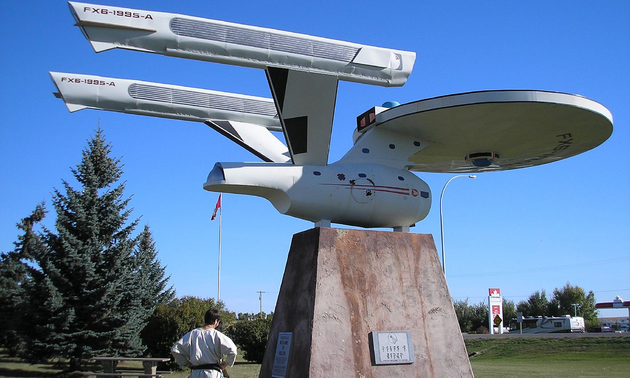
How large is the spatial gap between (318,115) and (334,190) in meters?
1.39

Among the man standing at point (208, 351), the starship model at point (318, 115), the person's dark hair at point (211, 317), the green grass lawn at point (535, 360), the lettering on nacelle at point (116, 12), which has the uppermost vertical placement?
the lettering on nacelle at point (116, 12)

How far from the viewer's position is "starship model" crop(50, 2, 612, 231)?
8555mm

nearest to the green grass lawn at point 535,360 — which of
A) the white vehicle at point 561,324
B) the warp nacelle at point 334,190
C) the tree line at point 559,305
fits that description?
the warp nacelle at point 334,190

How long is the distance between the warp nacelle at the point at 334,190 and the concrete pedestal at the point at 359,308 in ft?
1.61

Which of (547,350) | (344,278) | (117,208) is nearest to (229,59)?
(344,278)

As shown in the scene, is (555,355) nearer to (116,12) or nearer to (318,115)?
(318,115)

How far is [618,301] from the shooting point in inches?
2354

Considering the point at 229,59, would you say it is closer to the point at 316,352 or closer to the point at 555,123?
the point at 316,352

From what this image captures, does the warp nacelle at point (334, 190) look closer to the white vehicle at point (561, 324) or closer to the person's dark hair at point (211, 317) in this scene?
the person's dark hair at point (211, 317)

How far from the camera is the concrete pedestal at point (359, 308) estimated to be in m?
9.16

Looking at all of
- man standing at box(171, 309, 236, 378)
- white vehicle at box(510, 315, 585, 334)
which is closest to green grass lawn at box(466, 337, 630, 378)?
man standing at box(171, 309, 236, 378)

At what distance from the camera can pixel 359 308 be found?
9547 mm

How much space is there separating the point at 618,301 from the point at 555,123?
5794cm

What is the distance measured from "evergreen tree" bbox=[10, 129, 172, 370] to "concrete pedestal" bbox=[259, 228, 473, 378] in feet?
38.8
